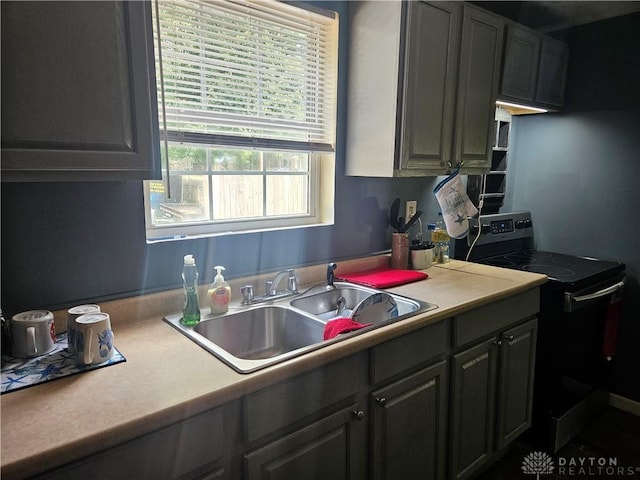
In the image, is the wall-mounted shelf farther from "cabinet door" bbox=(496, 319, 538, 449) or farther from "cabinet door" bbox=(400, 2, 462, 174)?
"cabinet door" bbox=(496, 319, 538, 449)

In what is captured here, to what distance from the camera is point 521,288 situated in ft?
6.34

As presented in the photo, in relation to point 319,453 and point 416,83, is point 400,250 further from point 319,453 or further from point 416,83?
point 319,453

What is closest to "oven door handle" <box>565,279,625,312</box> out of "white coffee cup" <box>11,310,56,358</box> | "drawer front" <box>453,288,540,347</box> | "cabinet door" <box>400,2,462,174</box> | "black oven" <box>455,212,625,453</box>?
"black oven" <box>455,212,625,453</box>

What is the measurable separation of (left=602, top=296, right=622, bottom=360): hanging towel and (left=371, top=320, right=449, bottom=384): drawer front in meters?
1.40

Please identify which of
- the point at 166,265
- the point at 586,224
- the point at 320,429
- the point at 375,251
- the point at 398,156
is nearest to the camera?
the point at 320,429

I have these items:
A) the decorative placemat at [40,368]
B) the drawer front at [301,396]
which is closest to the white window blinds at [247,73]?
Result: the decorative placemat at [40,368]

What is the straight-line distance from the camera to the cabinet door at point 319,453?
114 cm

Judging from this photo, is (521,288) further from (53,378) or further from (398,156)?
(53,378)

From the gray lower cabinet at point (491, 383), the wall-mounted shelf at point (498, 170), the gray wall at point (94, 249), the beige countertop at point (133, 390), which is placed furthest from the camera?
the wall-mounted shelf at point (498, 170)

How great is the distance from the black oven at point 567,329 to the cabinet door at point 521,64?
751 mm

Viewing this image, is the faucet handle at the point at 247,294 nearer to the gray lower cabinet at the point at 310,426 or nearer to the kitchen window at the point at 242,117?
the kitchen window at the point at 242,117

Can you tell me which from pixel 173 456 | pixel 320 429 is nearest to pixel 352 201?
pixel 320 429

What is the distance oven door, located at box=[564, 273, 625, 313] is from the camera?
2088 mm

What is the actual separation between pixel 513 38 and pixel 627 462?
2.25 meters
